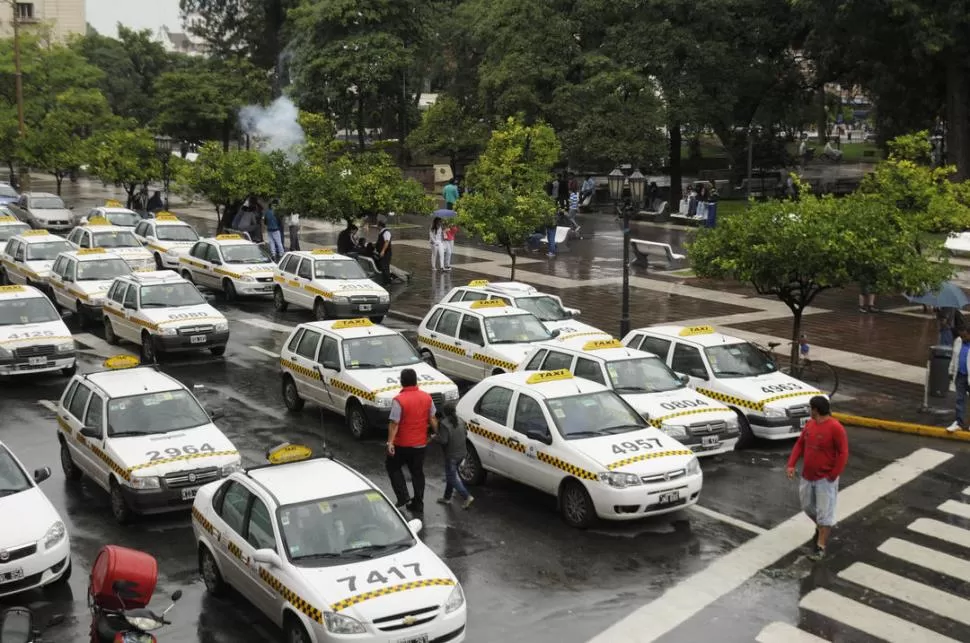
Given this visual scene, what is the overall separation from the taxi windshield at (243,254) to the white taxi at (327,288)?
1.69m

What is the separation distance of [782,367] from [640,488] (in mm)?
10052

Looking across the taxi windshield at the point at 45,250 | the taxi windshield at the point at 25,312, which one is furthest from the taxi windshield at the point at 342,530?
the taxi windshield at the point at 45,250

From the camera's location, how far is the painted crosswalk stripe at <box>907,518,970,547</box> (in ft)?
43.3

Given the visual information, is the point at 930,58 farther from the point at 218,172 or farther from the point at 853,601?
the point at 853,601

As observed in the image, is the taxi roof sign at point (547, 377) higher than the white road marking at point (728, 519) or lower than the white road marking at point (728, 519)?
higher

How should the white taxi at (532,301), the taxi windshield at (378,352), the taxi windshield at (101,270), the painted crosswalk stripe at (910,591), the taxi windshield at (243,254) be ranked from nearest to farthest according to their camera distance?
the painted crosswalk stripe at (910,591) < the taxi windshield at (378,352) < the white taxi at (532,301) < the taxi windshield at (101,270) < the taxi windshield at (243,254)

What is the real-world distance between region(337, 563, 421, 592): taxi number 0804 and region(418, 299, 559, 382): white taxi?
369 inches

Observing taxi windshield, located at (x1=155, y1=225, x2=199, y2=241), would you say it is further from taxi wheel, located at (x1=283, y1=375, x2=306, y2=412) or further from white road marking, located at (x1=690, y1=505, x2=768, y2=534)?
white road marking, located at (x1=690, y1=505, x2=768, y2=534)

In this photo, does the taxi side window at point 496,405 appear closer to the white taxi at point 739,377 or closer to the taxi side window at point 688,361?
the white taxi at point 739,377

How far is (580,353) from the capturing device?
681 inches

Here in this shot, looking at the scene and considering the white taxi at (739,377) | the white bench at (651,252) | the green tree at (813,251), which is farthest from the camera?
the white bench at (651,252)

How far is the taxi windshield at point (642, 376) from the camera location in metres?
16.6

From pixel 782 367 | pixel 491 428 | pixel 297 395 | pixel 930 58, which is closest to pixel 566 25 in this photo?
pixel 930 58

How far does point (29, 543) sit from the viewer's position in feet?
36.4
